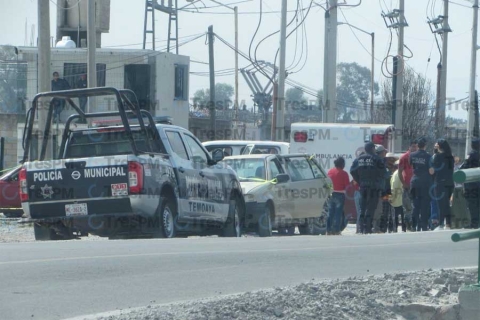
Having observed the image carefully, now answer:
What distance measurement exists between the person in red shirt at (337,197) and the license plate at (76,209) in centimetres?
631

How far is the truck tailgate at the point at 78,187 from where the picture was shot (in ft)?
43.5

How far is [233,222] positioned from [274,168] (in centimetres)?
255

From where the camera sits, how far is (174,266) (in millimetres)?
10008

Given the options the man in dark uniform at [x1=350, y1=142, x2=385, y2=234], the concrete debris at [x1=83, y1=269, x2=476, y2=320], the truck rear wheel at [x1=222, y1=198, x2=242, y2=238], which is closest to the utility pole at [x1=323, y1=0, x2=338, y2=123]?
the man in dark uniform at [x1=350, y1=142, x2=385, y2=234]

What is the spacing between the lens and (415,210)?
18.3m

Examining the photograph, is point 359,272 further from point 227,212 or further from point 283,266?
point 227,212

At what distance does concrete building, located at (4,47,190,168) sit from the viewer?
3834cm

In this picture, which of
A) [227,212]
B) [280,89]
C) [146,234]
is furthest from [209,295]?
[280,89]

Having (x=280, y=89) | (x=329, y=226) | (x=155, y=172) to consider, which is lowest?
(x=329, y=226)

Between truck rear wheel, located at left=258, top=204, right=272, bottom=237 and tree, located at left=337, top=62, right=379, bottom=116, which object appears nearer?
truck rear wheel, located at left=258, top=204, right=272, bottom=237

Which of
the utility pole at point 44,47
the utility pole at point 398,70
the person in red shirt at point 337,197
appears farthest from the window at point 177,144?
the utility pole at point 398,70

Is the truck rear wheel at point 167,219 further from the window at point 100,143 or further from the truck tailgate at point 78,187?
the window at point 100,143

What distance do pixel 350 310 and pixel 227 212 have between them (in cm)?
861

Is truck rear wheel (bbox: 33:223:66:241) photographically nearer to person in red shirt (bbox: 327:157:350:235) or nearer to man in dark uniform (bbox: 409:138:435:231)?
person in red shirt (bbox: 327:157:350:235)
